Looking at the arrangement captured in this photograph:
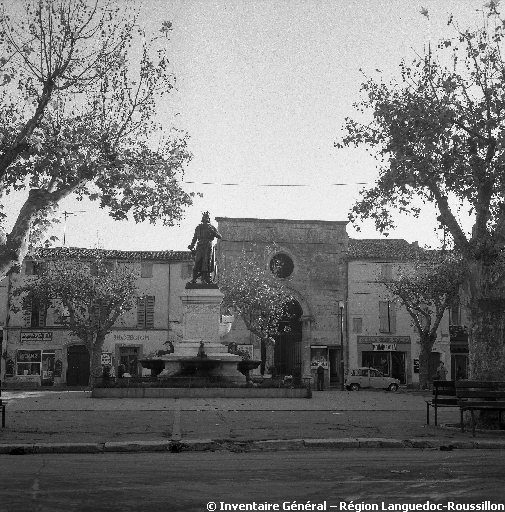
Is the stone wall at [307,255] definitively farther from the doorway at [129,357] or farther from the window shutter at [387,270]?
the doorway at [129,357]

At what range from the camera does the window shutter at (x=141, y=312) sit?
5431cm

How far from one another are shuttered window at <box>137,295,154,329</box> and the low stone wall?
31.0 m

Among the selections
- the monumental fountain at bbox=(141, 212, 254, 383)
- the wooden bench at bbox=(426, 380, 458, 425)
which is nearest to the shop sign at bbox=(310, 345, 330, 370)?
the monumental fountain at bbox=(141, 212, 254, 383)

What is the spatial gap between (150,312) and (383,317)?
16.6 m

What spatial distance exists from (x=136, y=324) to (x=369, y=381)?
18.2 meters

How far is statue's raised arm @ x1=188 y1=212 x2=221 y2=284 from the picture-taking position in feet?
86.6

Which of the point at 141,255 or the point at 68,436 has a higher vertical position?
the point at 141,255

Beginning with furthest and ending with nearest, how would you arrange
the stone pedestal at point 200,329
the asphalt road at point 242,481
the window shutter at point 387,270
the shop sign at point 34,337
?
the window shutter at point 387,270, the shop sign at point 34,337, the stone pedestal at point 200,329, the asphalt road at point 242,481

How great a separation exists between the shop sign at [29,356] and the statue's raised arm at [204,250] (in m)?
29.9

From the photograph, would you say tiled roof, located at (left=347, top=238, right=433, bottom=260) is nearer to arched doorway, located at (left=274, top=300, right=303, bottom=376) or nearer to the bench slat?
arched doorway, located at (left=274, top=300, right=303, bottom=376)

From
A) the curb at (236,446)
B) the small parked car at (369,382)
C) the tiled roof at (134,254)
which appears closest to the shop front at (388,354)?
the small parked car at (369,382)

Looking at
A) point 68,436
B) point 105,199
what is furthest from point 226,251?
point 68,436

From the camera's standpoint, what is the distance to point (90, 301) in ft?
155

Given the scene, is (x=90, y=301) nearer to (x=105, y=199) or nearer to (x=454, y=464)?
(x=105, y=199)
